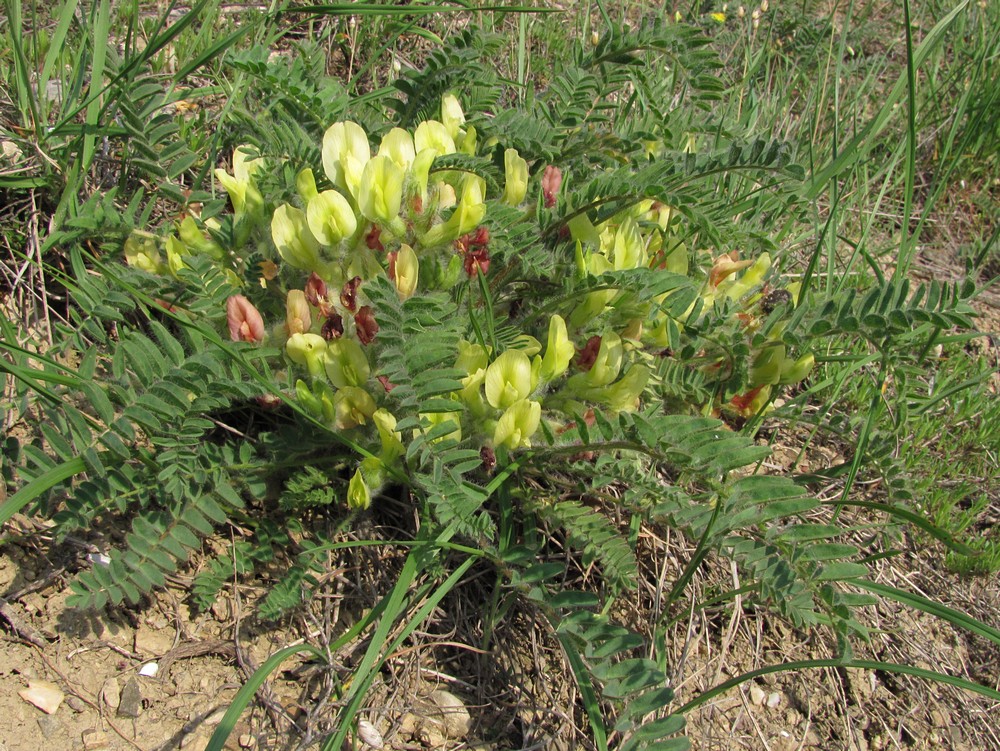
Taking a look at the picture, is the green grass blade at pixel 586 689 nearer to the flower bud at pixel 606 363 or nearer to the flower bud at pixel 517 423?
the flower bud at pixel 517 423

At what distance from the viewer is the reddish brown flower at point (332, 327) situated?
1.76 meters

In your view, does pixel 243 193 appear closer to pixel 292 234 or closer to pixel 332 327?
pixel 292 234

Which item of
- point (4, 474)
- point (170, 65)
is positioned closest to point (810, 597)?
point (4, 474)

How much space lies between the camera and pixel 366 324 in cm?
175

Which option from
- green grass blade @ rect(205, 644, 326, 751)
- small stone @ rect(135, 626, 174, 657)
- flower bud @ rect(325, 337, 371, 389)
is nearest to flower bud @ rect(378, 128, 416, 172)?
flower bud @ rect(325, 337, 371, 389)

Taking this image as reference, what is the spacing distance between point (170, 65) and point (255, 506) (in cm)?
155

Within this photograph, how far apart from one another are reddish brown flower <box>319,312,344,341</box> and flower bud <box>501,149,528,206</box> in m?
0.47

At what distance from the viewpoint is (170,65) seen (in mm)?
2701

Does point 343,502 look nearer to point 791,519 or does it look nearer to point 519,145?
point 519,145

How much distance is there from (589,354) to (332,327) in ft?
1.80

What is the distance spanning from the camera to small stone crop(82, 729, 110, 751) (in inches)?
64.1

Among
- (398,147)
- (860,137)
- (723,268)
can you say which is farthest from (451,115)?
(860,137)

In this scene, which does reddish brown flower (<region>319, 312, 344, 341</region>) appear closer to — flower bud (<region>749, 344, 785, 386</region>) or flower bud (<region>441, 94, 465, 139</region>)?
flower bud (<region>441, 94, 465, 139</region>)

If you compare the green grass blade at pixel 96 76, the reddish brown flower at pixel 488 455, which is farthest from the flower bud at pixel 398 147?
the green grass blade at pixel 96 76
